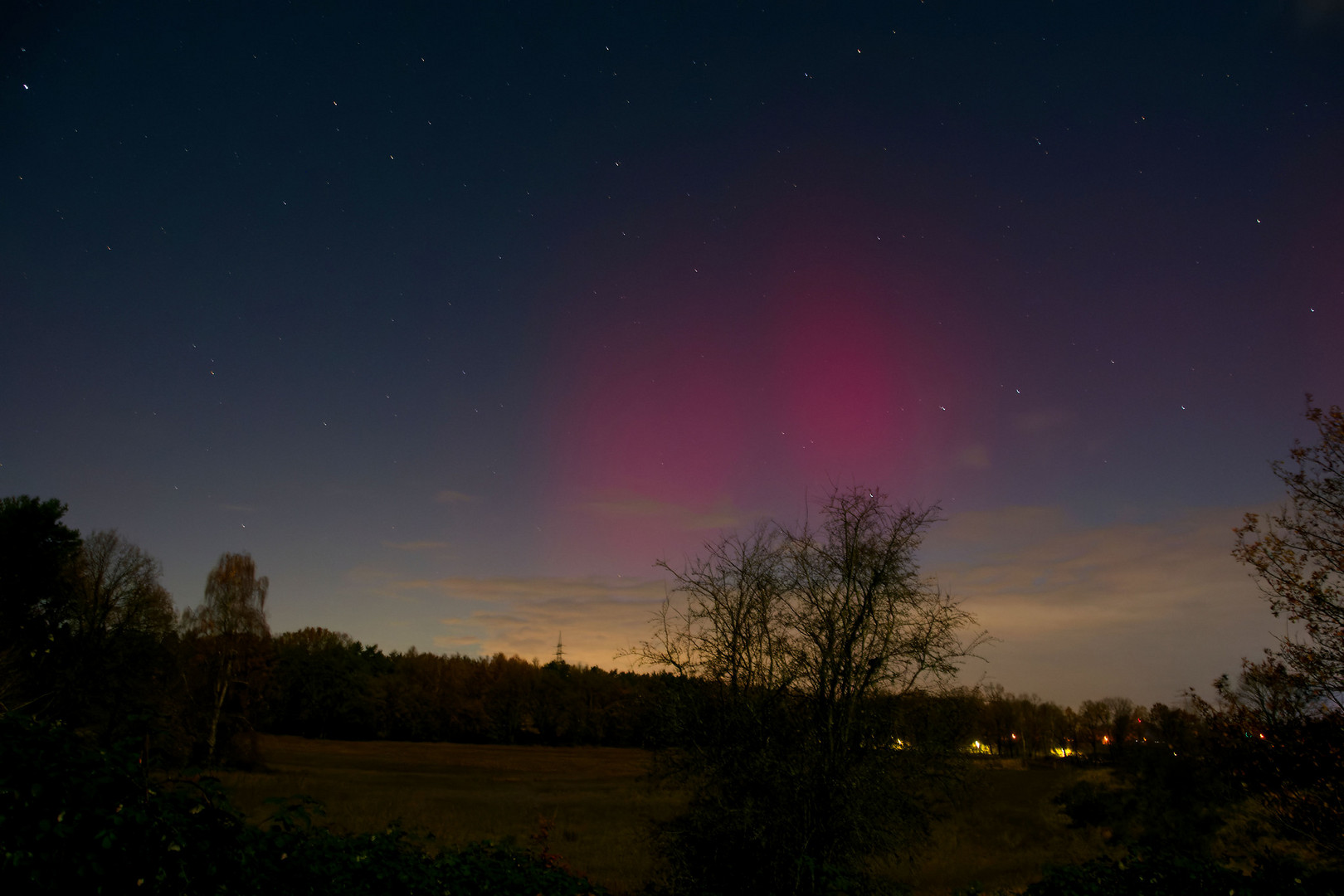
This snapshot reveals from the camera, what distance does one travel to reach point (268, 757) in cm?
6538

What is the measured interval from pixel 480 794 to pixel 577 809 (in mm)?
10031

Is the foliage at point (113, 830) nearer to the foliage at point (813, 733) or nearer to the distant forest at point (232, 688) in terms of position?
the distant forest at point (232, 688)

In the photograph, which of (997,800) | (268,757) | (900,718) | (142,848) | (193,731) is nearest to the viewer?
(142,848)

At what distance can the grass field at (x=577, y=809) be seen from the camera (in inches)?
888

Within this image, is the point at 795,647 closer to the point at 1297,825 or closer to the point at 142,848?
the point at 1297,825

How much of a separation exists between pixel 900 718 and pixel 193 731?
2081 inches

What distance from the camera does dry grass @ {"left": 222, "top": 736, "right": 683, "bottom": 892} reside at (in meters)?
24.9

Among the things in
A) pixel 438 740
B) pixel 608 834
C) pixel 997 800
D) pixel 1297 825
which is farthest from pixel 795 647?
pixel 438 740

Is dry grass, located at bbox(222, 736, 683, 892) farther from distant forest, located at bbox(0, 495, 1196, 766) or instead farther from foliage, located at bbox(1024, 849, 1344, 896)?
foliage, located at bbox(1024, 849, 1344, 896)

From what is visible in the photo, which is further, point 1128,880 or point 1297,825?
point 1297,825

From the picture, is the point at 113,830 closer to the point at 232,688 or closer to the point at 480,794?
the point at 480,794

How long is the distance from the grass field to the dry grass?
0.45 ft

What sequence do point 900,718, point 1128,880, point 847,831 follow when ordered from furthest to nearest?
point 900,718
point 847,831
point 1128,880

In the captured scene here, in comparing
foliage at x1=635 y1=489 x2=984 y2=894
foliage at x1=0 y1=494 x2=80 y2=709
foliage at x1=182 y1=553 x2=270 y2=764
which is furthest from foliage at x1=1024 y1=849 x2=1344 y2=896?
foliage at x1=182 y1=553 x2=270 y2=764
